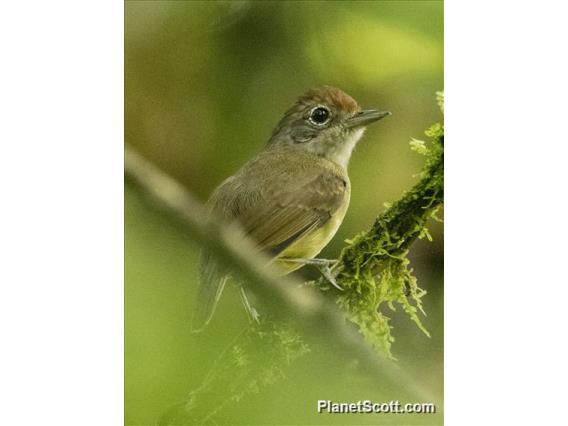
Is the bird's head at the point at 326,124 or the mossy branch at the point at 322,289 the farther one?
the bird's head at the point at 326,124

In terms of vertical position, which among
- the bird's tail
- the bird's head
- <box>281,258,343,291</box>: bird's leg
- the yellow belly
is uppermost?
the bird's head

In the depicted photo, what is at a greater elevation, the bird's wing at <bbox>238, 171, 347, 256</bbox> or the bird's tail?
the bird's wing at <bbox>238, 171, 347, 256</bbox>

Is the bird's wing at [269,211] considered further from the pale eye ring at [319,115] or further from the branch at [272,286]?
the pale eye ring at [319,115]

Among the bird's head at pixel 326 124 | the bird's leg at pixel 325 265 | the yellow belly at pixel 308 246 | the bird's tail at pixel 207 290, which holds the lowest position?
the bird's tail at pixel 207 290

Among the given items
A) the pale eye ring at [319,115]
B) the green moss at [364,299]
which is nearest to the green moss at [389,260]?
the green moss at [364,299]

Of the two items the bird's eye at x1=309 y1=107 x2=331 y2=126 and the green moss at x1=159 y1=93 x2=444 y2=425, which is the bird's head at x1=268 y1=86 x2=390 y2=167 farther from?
the green moss at x1=159 y1=93 x2=444 y2=425

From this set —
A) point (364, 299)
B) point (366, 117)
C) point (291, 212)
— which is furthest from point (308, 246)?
point (366, 117)

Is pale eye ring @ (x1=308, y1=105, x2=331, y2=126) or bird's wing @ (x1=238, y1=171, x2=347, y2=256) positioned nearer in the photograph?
Answer: bird's wing @ (x1=238, y1=171, x2=347, y2=256)

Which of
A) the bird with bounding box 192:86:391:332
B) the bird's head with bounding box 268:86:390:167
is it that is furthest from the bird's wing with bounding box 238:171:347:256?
the bird's head with bounding box 268:86:390:167
